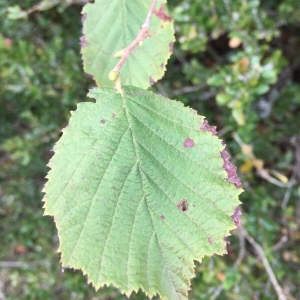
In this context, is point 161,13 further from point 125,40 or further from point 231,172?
point 231,172

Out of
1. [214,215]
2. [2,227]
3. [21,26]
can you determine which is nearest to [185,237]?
[214,215]

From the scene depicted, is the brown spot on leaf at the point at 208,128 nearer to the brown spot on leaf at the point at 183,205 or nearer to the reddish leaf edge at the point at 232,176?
the reddish leaf edge at the point at 232,176

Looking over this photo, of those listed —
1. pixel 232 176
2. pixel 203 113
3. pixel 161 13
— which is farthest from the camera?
pixel 203 113

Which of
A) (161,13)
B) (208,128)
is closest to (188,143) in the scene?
(208,128)

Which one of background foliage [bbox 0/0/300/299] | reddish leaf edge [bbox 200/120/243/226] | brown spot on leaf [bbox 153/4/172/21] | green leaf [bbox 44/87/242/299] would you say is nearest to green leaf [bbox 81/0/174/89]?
brown spot on leaf [bbox 153/4/172/21]

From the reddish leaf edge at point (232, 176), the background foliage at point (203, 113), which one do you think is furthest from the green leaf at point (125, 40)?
the background foliage at point (203, 113)

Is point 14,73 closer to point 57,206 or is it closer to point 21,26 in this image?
point 21,26

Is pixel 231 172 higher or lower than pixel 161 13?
lower
